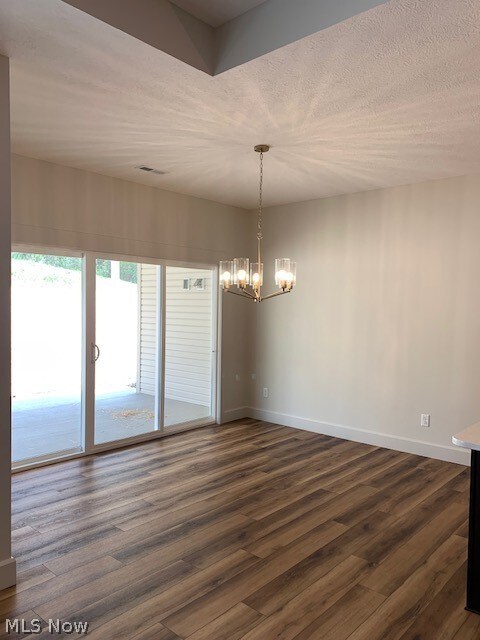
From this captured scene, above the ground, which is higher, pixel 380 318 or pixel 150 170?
pixel 150 170

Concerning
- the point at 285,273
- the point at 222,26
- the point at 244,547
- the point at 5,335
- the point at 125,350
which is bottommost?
the point at 244,547

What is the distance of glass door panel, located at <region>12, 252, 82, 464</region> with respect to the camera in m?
4.37

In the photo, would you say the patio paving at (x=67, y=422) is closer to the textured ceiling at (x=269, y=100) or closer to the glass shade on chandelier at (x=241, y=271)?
the glass shade on chandelier at (x=241, y=271)

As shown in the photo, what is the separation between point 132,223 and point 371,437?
3.63 meters

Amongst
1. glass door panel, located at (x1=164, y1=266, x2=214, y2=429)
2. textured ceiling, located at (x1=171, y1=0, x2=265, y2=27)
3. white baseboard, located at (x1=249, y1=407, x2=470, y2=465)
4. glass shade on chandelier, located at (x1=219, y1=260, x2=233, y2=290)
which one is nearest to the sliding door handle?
glass door panel, located at (x1=164, y1=266, x2=214, y2=429)

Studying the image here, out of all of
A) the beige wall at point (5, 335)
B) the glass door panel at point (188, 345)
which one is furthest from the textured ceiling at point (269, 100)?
the glass door panel at point (188, 345)

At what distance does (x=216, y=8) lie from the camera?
2.49 meters

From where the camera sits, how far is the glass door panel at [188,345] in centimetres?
559

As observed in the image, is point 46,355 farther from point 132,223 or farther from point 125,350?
point 132,223

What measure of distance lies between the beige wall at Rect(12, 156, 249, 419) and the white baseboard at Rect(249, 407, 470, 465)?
0.54m

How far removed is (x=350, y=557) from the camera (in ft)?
9.39

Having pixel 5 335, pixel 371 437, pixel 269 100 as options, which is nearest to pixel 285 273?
pixel 269 100

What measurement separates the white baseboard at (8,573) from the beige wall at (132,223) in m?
2.73

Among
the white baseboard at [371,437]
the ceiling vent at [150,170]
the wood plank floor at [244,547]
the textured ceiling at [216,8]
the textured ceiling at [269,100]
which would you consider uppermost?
Result: the textured ceiling at [216,8]
